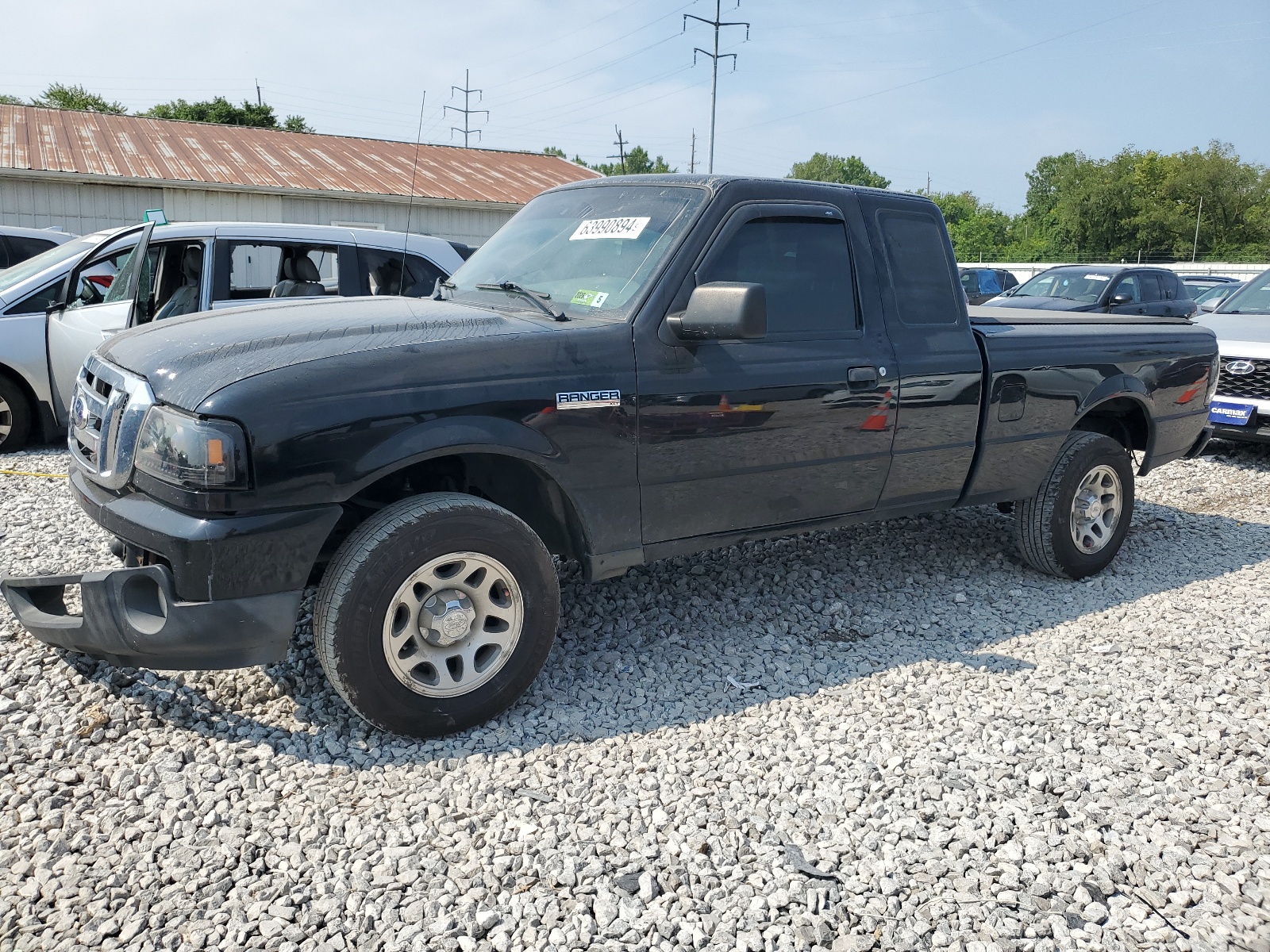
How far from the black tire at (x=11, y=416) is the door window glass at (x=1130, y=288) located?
534 inches

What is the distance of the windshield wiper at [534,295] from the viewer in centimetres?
366

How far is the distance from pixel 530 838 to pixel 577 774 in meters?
0.39

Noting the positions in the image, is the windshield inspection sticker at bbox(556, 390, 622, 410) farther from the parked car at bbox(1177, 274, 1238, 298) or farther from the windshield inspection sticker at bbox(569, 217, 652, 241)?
the parked car at bbox(1177, 274, 1238, 298)

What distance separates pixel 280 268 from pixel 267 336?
4275 mm

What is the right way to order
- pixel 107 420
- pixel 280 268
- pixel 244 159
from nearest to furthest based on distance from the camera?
1. pixel 107 420
2. pixel 280 268
3. pixel 244 159

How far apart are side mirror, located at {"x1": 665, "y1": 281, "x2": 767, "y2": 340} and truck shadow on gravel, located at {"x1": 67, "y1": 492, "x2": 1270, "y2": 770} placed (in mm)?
1446

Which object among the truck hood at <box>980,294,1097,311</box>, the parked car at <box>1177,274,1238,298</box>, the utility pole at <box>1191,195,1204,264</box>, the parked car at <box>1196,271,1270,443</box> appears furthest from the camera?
the utility pole at <box>1191,195,1204,264</box>

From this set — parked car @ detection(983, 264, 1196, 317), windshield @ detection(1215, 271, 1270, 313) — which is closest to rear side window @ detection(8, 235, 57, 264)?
parked car @ detection(983, 264, 1196, 317)

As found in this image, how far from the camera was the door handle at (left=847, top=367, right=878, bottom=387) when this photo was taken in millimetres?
4062

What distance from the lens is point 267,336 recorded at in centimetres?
322

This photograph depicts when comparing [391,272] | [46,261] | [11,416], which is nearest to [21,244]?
[46,261]

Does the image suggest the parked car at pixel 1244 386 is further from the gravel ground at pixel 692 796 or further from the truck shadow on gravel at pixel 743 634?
the gravel ground at pixel 692 796

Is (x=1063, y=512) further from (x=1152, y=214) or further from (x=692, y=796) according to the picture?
(x=1152, y=214)

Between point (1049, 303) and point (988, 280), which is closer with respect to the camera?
point (1049, 303)
